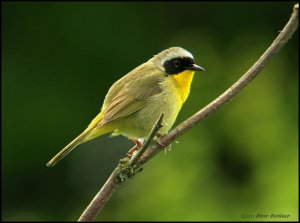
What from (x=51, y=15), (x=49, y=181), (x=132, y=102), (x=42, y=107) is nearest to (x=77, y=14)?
(x=51, y=15)

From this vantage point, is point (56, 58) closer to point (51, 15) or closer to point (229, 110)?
point (51, 15)

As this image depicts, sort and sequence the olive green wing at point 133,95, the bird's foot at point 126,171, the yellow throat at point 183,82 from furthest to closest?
the yellow throat at point 183,82 → the olive green wing at point 133,95 → the bird's foot at point 126,171

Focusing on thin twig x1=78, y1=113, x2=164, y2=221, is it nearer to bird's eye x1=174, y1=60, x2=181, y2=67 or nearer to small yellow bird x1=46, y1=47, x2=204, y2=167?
small yellow bird x1=46, y1=47, x2=204, y2=167

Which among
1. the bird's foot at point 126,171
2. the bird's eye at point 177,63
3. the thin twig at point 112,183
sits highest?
the thin twig at point 112,183

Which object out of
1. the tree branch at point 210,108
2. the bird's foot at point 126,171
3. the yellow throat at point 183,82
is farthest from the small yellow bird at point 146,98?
the tree branch at point 210,108

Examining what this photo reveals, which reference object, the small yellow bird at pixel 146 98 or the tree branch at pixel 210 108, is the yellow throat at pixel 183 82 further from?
the tree branch at pixel 210 108

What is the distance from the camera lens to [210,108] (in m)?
1.58

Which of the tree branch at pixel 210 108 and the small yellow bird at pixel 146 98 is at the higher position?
the tree branch at pixel 210 108

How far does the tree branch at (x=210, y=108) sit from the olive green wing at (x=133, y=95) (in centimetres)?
156

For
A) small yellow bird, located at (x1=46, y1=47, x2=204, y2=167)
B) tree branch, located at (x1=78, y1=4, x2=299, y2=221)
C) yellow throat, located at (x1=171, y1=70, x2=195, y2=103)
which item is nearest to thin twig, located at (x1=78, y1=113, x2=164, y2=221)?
tree branch, located at (x1=78, y1=4, x2=299, y2=221)

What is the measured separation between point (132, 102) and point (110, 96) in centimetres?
15

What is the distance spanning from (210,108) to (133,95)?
2.00 m

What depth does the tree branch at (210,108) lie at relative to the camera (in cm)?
142

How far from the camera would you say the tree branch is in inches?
56.1
